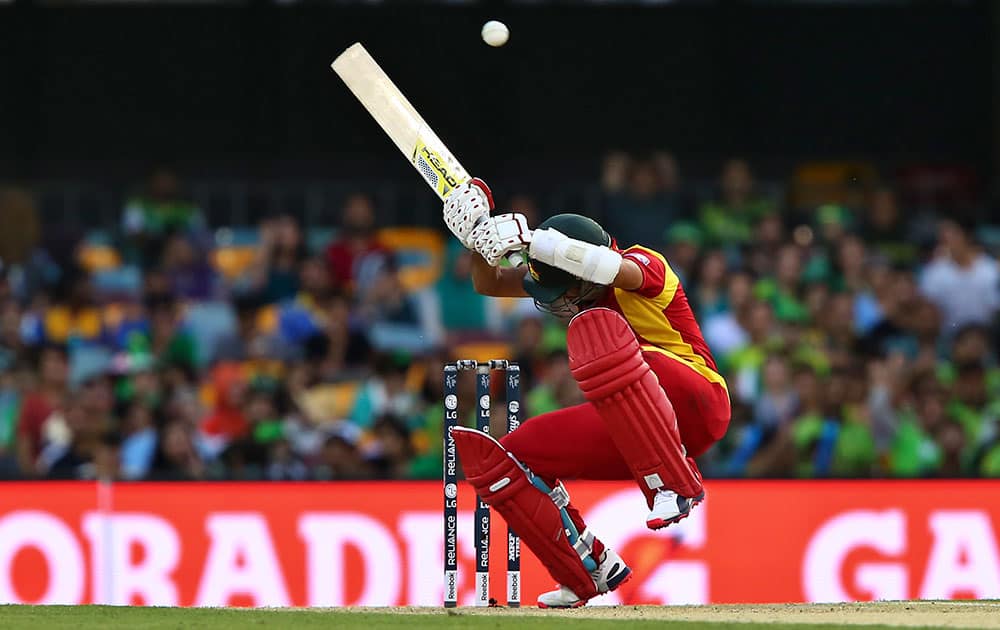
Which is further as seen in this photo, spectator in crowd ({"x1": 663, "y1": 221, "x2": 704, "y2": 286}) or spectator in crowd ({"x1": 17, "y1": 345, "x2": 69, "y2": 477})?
spectator in crowd ({"x1": 663, "y1": 221, "x2": 704, "y2": 286})

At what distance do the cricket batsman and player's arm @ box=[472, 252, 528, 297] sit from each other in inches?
2.6

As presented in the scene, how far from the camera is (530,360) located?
1073 cm

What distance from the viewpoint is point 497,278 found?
6.58 meters

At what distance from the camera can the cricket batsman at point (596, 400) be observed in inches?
235

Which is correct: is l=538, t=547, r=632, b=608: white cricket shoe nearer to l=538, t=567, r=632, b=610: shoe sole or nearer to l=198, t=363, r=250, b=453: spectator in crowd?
l=538, t=567, r=632, b=610: shoe sole

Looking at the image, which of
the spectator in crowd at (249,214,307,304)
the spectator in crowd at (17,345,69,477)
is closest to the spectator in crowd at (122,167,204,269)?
the spectator in crowd at (249,214,307,304)

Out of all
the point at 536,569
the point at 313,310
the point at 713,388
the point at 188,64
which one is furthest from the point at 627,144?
the point at 713,388

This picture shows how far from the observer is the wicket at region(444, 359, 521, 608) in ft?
21.4

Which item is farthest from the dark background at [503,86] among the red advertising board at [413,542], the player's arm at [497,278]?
the player's arm at [497,278]

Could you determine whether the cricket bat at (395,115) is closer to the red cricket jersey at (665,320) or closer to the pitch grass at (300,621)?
the red cricket jersey at (665,320)

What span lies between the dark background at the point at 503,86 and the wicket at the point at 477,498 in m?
8.24

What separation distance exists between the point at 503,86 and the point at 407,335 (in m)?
4.09

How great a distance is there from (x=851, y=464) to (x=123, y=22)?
7.85 metres

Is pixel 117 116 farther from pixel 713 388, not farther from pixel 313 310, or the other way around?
pixel 713 388
